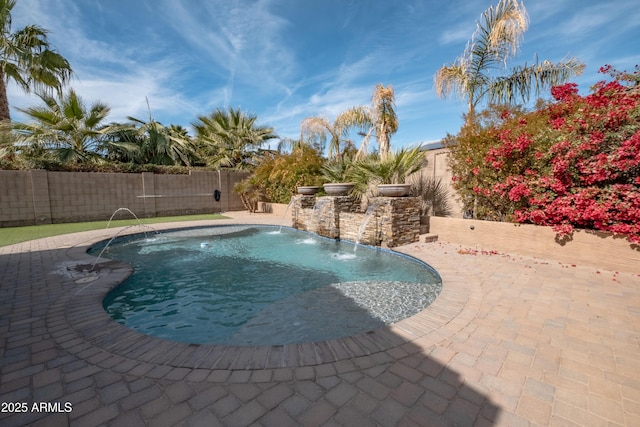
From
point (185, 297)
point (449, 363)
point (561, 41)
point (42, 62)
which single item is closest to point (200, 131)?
point (42, 62)

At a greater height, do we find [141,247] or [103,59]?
[103,59]

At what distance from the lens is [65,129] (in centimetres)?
1245

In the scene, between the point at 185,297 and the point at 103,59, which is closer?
the point at 185,297

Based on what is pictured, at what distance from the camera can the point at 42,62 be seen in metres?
10.1

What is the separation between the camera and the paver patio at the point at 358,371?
1.75 metres

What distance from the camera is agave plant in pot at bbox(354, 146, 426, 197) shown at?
716cm

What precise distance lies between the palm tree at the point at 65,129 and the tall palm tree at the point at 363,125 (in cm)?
1051

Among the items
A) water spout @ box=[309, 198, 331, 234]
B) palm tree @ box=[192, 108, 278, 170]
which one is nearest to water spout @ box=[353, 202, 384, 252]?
water spout @ box=[309, 198, 331, 234]

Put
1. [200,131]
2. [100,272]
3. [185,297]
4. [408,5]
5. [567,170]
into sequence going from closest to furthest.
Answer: [185,297] < [100,272] < [567,170] < [408,5] < [200,131]

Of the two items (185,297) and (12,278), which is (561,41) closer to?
(185,297)

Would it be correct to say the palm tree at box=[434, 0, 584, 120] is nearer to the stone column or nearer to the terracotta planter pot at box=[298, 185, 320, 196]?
the stone column

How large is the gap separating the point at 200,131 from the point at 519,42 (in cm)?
1803

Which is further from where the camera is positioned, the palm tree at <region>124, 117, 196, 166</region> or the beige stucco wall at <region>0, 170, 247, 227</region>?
the palm tree at <region>124, 117, 196, 166</region>

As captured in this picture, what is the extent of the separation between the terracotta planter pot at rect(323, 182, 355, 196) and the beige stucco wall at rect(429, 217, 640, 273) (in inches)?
109
